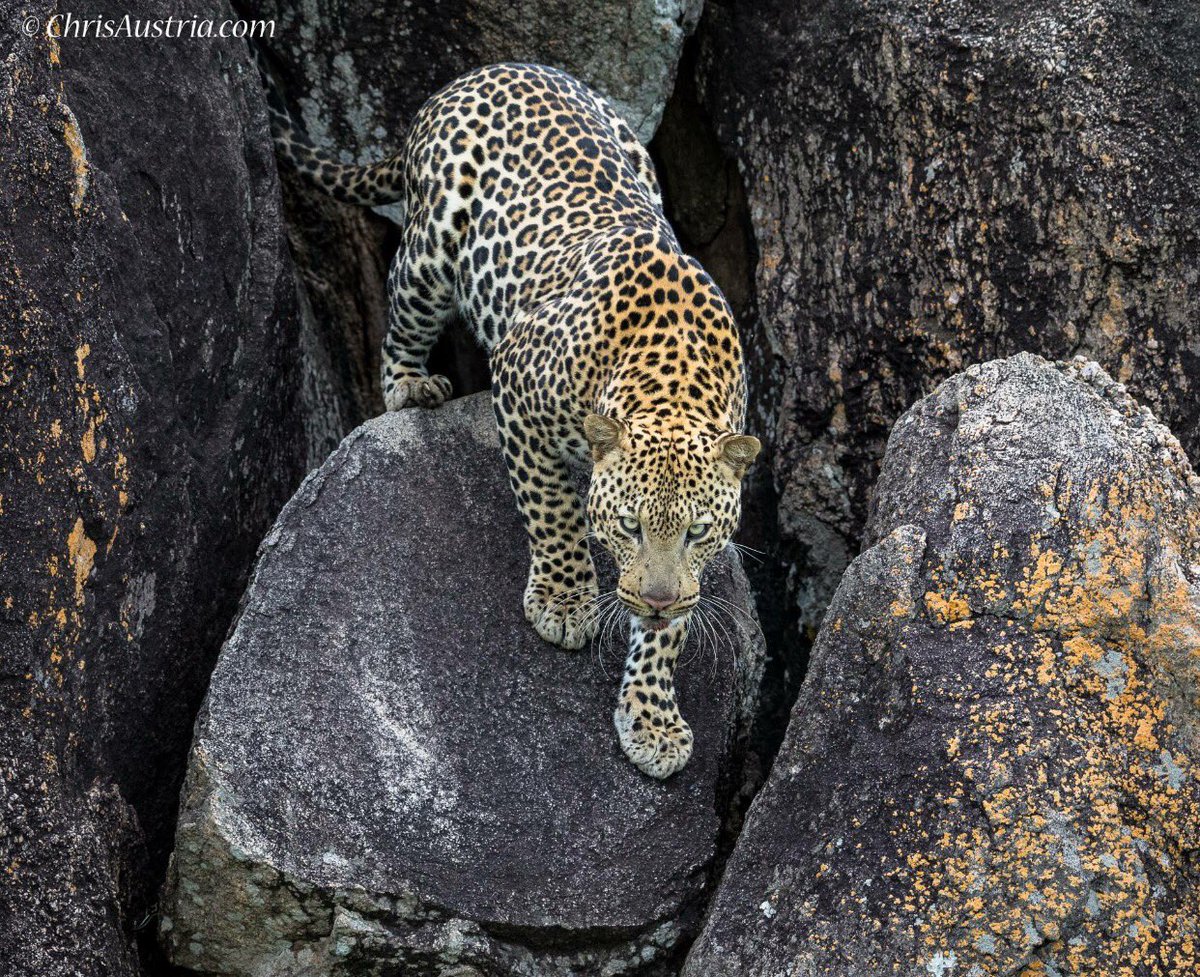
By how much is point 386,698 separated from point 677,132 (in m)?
5.13

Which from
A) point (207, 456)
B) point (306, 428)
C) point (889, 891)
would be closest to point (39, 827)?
point (207, 456)

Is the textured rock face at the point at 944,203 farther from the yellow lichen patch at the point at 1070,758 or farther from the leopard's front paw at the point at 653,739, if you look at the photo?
the leopard's front paw at the point at 653,739

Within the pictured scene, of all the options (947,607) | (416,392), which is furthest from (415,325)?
(947,607)

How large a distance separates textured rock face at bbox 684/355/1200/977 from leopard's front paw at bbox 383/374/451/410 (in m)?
2.98

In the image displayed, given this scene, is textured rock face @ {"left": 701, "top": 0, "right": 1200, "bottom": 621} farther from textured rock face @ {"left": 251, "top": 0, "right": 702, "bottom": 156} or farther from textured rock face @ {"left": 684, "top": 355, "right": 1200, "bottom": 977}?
textured rock face @ {"left": 684, "top": 355, "right": 1200, "bottom": 977}

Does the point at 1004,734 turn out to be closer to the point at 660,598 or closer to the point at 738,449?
the point at 660,598

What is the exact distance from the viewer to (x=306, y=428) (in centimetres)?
966

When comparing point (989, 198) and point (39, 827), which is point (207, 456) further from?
point (989, 198)

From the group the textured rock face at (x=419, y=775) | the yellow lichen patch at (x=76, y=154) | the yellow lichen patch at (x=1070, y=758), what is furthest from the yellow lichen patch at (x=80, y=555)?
the yellow lichen patch at (x=1070, y=758)

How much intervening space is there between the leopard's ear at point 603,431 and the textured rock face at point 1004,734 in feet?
4.03

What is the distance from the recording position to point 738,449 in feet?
23.0

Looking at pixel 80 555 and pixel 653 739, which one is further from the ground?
pixel 80 555

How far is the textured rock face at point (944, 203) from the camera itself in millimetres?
8531

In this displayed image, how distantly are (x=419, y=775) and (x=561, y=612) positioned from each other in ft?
3.64
